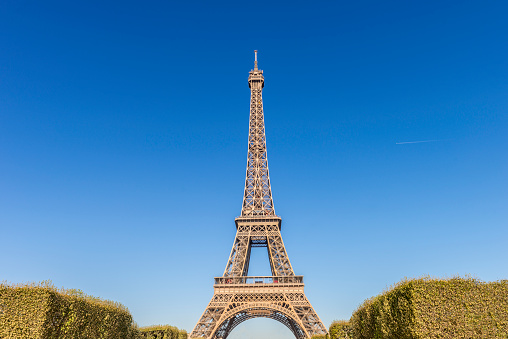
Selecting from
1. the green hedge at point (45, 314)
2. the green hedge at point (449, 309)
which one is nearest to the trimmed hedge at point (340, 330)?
the green hedge at point (449, 309)

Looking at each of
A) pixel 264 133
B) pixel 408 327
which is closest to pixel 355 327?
pixel 408 327

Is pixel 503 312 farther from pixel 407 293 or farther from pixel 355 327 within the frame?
pixel 355 327

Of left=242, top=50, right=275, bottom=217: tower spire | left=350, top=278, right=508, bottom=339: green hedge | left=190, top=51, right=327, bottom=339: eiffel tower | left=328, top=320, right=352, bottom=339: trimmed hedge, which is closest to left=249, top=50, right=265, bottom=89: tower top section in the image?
left=242, top=50, right=275, bottom=217: tower spire

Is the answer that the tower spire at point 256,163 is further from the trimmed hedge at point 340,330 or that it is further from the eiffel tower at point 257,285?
the trimmed hedge at point 340,330

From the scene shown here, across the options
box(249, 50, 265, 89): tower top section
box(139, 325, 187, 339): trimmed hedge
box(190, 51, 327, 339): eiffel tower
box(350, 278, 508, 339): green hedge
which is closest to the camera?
box(350, 278, 508, 339): green hedge

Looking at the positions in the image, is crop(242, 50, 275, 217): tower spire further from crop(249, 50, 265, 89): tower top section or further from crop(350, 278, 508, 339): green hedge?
crop(350, 278, 508, 339): green hedge

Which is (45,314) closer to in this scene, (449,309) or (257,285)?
(449,309)
